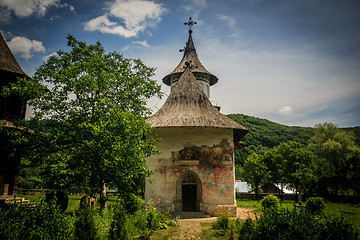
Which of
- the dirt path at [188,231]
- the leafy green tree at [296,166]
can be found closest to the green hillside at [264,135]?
the leafy green tree at [296,166]

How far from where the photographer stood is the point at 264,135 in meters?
64.2

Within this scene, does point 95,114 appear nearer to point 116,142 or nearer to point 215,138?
point 116,142

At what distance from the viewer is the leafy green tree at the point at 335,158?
26.9 meters

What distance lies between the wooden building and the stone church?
7737 millimetres

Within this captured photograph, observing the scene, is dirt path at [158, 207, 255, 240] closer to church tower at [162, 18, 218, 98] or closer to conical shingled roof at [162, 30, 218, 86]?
church tower at [162, 18, 218, 98]

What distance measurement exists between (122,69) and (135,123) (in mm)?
7878

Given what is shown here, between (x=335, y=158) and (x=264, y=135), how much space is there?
33.3m

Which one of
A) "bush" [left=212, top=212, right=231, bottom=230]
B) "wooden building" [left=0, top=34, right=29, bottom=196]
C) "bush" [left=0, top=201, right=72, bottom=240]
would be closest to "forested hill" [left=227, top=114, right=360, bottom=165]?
"bush" [left=212, top=212, right=231, bottom=230]

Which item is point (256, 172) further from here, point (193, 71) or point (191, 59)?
point (191, 59)

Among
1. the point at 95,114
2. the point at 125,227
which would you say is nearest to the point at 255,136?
the point at 95,114

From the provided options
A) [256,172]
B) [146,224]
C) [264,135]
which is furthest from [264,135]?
[146,224]

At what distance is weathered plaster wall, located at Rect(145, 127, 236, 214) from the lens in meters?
13.9

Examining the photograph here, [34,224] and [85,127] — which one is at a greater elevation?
[85,127]

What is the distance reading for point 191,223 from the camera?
11805mm
